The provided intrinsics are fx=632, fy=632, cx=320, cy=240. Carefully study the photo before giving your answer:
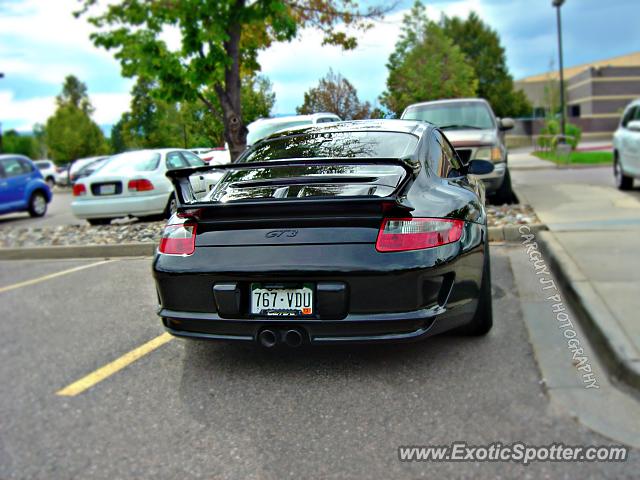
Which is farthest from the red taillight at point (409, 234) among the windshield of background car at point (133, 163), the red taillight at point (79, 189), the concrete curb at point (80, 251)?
the red taillight at point (79, 189)

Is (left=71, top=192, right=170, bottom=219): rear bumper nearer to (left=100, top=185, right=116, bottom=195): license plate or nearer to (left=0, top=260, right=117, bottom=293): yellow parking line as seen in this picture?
(left=100, top=185, right=116, bottom=195): license plate

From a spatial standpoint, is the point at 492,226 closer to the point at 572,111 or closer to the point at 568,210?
the point at 568,210

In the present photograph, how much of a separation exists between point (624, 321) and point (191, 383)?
2824 mm

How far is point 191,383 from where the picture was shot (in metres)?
3.87

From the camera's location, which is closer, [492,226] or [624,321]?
[624,321]

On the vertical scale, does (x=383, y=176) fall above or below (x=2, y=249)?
above

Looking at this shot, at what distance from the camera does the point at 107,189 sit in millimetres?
11562

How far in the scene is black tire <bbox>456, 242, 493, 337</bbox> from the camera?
4182mm

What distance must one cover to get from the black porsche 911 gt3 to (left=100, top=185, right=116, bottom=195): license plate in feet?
26.5

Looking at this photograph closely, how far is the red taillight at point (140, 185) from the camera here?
1140 cm

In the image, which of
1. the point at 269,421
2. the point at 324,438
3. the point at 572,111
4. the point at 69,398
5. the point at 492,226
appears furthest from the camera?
the point at 572,111

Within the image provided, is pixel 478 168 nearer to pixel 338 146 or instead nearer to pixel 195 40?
pixel 338 146

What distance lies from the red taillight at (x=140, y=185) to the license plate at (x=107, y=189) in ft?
1.08

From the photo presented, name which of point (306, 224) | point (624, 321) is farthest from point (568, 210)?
point (306, 224)
